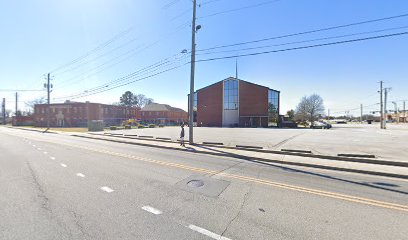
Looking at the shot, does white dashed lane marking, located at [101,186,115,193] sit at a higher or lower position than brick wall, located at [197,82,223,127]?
lower

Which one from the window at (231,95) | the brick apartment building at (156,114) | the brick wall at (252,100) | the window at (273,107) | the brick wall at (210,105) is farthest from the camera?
the brick apartment building at (156,114)

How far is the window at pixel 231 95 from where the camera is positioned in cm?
5047

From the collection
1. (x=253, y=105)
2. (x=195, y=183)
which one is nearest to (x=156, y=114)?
(x=253, y=105)

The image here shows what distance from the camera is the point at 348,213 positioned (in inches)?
165

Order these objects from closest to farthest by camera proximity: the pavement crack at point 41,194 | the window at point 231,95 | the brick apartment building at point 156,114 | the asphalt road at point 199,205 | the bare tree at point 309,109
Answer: the asphalt road at point 199,205
the pavement crack at point 41,194
the window at point 231,95
the bare tree at point 309,109
the brick apartment building at point 156,114

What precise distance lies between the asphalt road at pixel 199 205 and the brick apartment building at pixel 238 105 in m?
42.3

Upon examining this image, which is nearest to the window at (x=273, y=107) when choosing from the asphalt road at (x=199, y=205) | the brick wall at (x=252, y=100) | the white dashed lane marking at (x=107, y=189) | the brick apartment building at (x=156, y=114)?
the brick wall at (x=252, y=100)

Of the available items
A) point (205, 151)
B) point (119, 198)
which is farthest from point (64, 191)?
point (205, 151)

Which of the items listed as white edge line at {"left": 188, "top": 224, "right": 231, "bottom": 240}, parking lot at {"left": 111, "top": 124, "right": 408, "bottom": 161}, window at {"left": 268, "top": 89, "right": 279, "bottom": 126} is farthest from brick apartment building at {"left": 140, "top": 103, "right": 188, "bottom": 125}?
white edge line at {"left": 188, "top": 224, "right": 231, "bottom": 240}

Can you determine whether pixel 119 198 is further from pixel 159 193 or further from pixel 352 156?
pixel 352 156

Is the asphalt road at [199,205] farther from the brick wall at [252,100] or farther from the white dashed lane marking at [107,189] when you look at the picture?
the brick wall at [252,100]

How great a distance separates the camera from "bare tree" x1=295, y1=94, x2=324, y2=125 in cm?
6153

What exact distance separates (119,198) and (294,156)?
893 cm

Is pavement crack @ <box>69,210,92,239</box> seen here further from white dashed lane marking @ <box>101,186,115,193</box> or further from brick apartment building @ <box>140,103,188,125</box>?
brick apartment building @ <box>140,103,188,125</box>
